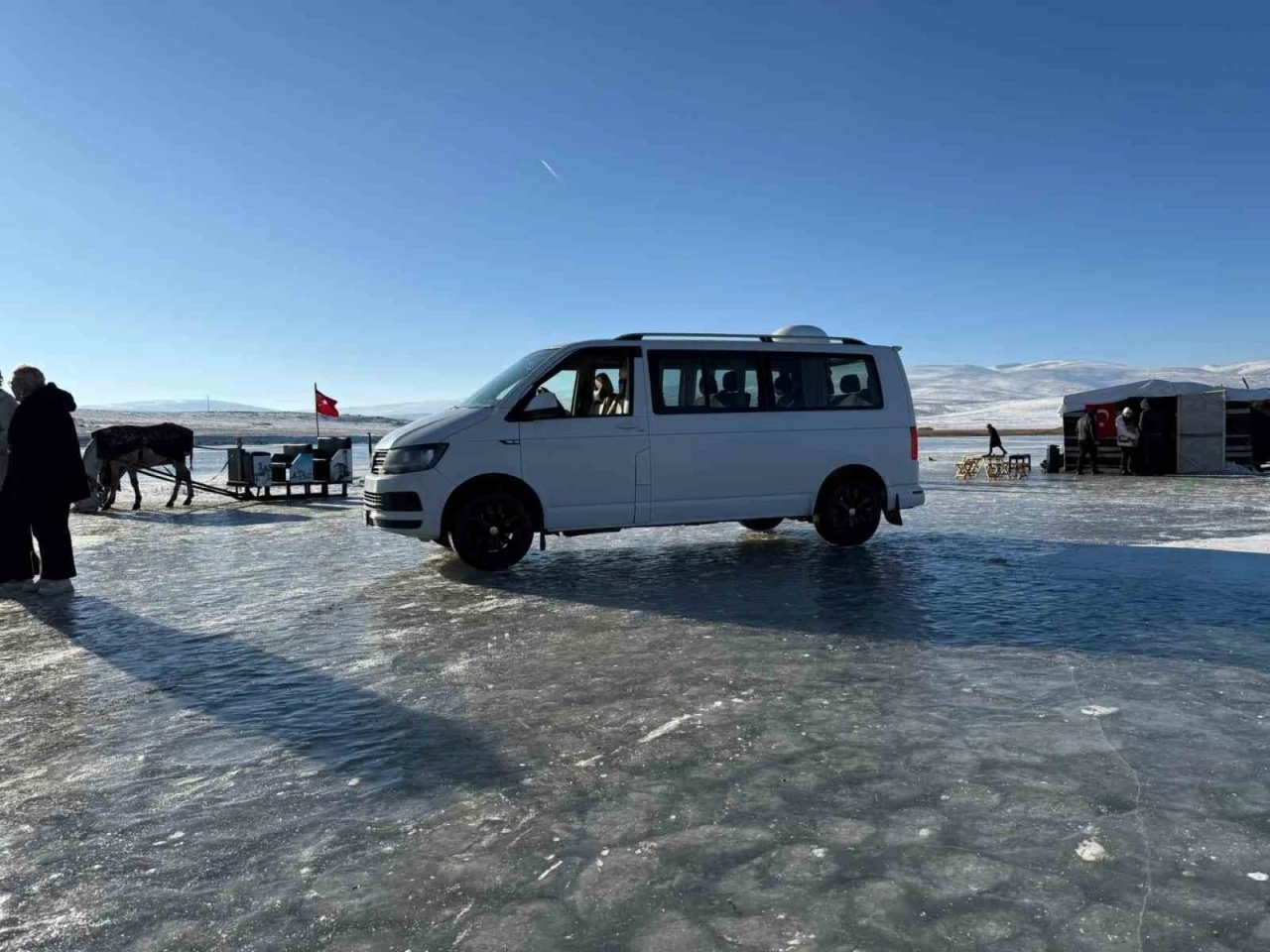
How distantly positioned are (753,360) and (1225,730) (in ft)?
19.8

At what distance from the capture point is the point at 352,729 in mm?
4168

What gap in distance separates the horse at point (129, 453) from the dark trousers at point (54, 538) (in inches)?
343

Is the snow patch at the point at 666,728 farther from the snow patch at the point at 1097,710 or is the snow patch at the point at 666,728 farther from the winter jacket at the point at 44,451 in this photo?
the winter jacket at the point at 44,451

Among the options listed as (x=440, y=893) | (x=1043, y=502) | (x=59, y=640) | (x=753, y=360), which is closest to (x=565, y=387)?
(x=753, y=360)

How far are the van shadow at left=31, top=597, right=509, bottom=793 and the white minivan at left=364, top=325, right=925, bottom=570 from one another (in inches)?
105

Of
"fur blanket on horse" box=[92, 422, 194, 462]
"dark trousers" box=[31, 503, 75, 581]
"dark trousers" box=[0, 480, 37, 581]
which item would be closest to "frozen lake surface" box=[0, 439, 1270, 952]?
"dark trousers" box=[31, 503, 75, 581]

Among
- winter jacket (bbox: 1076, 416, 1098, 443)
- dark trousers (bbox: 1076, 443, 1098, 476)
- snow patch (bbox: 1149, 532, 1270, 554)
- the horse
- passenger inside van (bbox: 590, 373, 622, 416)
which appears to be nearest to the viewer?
passenger inside van (bbox: 590, 373, 622, 416)

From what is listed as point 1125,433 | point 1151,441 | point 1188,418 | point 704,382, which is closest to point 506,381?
point 704,382

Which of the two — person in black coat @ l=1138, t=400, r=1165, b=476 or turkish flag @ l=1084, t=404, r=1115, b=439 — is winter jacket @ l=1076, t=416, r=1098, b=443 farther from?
person in black coat @ l=1138, t=400, r=1165, b=476

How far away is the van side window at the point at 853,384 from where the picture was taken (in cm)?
971

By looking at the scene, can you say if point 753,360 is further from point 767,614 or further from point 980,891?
point 980,891

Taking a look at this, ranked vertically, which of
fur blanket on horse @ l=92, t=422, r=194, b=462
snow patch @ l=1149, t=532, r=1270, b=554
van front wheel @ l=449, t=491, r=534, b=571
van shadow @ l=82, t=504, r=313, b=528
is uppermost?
fur blanket on horse @ l=92, t=422, r=194, b=462

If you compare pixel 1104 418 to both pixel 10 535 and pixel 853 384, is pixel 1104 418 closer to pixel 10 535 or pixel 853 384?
pixel 853 384

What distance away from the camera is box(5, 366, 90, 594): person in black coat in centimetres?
741
